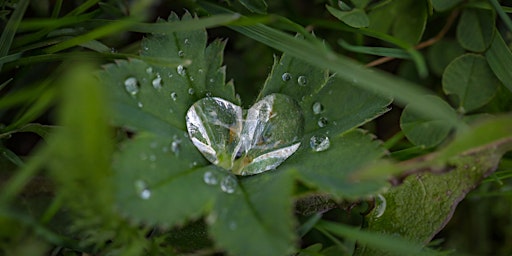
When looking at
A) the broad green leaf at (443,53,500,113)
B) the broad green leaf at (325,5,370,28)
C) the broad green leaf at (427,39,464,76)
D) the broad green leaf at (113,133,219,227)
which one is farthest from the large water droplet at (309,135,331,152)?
the broad green leaf at (427,39,464,76)

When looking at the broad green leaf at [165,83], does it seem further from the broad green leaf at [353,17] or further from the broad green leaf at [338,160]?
the broad green leaf at [353,17]

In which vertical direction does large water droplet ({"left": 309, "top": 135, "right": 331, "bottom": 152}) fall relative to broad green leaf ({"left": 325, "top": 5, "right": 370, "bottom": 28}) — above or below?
below

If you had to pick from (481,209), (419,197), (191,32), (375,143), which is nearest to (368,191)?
(375,143)

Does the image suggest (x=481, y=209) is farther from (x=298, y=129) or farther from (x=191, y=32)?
(x=191, y=32)

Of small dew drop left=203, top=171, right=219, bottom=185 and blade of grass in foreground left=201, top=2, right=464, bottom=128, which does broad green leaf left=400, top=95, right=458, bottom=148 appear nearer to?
blade of grass in foreground left=201, top=2, right=464, bottom=128

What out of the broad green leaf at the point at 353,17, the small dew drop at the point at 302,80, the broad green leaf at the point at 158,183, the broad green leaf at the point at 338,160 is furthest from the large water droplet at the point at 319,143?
the broad green leaf at the point at 353,17

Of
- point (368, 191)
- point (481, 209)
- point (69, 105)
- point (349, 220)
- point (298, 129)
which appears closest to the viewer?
point (69, 105)
